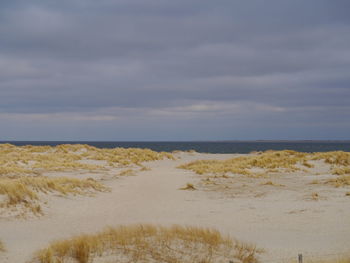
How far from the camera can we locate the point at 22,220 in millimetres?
11758

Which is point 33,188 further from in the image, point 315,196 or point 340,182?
point 340,182

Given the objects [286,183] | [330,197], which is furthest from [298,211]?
[286,183]

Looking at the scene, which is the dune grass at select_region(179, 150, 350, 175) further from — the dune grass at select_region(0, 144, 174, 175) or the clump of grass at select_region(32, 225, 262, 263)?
the clump of grass at select_region(32, 225, 262, 263)

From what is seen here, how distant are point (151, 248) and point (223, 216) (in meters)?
5.15

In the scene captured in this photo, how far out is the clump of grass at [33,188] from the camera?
1270 cm

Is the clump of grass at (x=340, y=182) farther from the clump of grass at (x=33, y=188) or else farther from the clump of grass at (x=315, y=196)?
the clump of grass at (x=33, y=188)

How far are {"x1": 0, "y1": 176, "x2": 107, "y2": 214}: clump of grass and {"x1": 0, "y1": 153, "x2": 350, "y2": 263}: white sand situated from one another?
0.60 metres

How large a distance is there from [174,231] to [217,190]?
32.3 ft

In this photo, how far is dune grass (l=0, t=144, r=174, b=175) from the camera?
86.4ft

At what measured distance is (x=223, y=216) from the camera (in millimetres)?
12766

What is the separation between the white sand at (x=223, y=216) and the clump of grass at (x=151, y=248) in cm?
68

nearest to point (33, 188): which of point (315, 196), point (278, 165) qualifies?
point (315, 196)

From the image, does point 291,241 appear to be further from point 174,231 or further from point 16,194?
point 16,194

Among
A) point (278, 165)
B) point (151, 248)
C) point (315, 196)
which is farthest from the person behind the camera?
point (278, 165)
